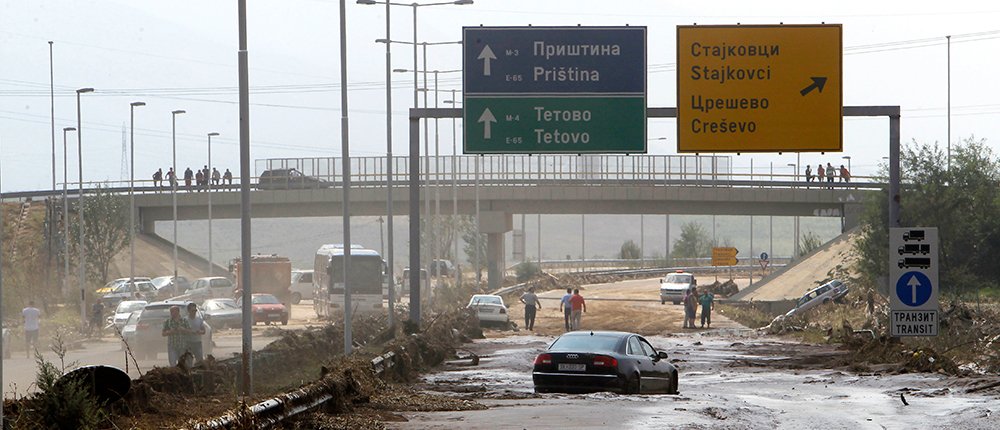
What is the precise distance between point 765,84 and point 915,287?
5.87m

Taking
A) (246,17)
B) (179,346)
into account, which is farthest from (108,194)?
(246,17)

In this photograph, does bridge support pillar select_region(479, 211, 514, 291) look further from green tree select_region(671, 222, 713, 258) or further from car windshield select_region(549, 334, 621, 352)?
green tree select_region(671, 222, 713, 258)

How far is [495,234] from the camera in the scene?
86500mm

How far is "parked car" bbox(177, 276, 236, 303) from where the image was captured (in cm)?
7006

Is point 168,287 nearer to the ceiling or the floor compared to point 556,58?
nearer to the floor

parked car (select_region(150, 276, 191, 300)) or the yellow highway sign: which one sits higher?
the yellow highway sign

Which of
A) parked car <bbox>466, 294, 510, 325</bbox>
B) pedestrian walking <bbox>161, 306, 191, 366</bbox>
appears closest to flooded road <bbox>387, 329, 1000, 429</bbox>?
pedestrian walking <bbox>161, 306, 191, 366</bbox>

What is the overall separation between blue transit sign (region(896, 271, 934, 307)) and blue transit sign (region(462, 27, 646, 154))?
22.5 ft

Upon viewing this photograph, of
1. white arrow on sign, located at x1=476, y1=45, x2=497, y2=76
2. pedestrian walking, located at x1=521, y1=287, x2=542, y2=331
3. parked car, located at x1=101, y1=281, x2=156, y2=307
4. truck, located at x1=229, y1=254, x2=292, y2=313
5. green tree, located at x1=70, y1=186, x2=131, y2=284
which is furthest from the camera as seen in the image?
green tree, located at x1=70, y1=186, x2=131, y2=284

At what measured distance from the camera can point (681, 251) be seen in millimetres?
165375

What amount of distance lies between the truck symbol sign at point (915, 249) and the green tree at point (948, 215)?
37.8 meters

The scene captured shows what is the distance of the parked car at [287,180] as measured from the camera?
80.2 m

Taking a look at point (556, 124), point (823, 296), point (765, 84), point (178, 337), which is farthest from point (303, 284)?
point (765, 84)

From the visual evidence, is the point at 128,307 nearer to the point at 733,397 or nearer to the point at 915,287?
the point at 733,397
